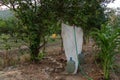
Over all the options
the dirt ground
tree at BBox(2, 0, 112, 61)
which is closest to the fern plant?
the dirt ground

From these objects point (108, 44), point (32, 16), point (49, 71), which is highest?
point (32, 16)

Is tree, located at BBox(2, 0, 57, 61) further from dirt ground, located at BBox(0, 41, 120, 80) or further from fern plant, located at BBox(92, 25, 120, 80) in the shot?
fern plant, located at BBox(92, 25, 120, 80)

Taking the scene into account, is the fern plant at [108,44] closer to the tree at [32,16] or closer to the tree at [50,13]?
the tree at [50,13]

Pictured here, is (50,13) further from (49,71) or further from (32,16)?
(49,71)

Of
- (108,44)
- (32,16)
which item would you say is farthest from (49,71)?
(108,44)

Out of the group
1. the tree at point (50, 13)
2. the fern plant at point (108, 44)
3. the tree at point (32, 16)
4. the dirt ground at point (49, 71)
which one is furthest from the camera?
the tree at point (32, 16)

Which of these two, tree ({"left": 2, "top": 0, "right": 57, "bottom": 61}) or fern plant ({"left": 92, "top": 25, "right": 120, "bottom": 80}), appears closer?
fern plant ({"left": 92, "top": 25, "right": 120, "bottom": 80})

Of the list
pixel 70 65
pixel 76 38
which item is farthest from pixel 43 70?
pixel 76 38

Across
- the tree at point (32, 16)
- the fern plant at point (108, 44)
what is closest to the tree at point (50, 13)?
the tree at point (32, 16)

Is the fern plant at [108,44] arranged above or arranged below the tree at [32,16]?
below

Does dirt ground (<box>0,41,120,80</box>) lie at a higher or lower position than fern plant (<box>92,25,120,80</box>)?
lower

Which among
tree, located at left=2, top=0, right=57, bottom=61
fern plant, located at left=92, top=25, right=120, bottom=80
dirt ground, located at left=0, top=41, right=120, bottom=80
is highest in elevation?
tree, located at left=2, top=0, right=57, bottom=61

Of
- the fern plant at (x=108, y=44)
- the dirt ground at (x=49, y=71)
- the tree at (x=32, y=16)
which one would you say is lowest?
the dirt ground at (x=49, y=71)

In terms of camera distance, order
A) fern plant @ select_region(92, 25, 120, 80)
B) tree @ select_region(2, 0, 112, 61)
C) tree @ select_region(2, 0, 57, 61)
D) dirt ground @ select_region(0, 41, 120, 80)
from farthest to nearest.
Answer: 1. tree @ select_region(2, 0, 57, 61)
2. tree @ select_region(2, 0, 112, 61)
3. dirt ground @ select_region(0, 41, 120, 80)
4. fern plant @ select_region(92, 25, 120, 80)
